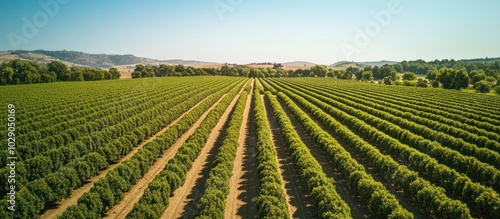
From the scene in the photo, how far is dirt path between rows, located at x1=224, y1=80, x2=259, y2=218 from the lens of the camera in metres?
17.4

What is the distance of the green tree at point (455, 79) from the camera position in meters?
105

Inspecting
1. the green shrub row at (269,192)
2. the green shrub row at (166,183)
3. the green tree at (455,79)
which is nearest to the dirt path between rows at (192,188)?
the green shrub row at (166,183)

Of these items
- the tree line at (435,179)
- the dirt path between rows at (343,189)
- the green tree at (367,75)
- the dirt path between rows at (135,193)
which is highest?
the green tree at (367,75)

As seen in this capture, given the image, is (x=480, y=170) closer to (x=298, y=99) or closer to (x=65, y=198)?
(x=65, y=198)

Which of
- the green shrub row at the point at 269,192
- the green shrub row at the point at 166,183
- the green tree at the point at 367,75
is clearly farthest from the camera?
the green tree at the point at 367,75

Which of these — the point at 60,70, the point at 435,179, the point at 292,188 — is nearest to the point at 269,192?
the point at 292,188

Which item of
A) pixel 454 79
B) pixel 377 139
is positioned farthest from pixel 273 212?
pixel 454 79

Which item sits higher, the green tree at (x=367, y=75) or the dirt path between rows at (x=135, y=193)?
the green tree at (x=367, y=75)

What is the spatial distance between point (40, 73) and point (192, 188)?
127 metres

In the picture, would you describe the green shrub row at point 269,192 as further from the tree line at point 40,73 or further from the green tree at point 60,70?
the green tree at point 60,70

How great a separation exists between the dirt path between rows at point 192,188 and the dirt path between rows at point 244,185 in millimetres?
2163

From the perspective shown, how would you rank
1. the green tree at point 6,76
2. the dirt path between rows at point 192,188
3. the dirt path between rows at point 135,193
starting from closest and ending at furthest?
the dirt path between rows at point 135,193
the dirt path between rows at point 192,188
the green tree at point 6,76

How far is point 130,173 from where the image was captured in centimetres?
1986

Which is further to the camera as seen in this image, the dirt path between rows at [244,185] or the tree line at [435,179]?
the dirt path between rows at [244,185]
